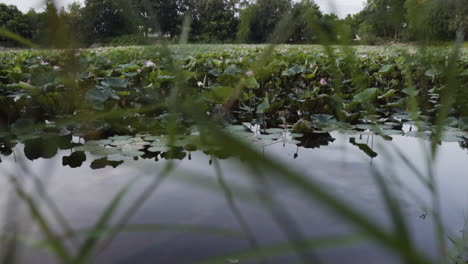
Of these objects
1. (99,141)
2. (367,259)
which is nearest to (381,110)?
(99,141)

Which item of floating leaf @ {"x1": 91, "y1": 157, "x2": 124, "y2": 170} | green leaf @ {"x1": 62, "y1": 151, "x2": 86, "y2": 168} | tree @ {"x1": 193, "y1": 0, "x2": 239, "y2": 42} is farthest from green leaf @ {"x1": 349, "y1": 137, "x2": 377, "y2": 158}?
green leaf @ {"x1": 62, "y1": 151, "x2": 86, "y2": 168}

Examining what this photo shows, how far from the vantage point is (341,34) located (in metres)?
0.23

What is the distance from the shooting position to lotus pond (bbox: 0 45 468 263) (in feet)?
0.48

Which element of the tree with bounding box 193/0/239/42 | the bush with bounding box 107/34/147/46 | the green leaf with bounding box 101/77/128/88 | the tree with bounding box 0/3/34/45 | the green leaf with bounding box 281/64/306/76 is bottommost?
the green leaf with bounding box 101/77/128/88

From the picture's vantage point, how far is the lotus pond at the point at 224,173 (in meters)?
0.15

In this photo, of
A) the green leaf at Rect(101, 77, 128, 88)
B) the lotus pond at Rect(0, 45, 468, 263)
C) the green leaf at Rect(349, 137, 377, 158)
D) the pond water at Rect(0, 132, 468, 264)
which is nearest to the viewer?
the lotus pond at Rect(0, 45, 468, 263)

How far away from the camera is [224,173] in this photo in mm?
975

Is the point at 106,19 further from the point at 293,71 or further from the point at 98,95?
the point at 293,71

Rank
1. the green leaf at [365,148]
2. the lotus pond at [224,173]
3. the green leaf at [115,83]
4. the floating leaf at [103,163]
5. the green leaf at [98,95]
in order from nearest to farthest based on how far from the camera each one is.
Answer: the lotus pond at [224,173] → the floating leaf at [103,163] → the green leaf at [365,148] → the green leaf at [98,95] → the green leaf at [115,83]

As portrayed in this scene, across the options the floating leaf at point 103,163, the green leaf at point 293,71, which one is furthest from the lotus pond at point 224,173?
the green leaf at point 293,71

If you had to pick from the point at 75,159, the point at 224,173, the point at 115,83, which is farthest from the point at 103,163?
the point at 115,83

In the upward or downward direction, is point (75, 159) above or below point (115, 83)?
below

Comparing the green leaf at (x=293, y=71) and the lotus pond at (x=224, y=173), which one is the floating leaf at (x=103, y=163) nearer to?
the lotus pond at (x=224, y=173)

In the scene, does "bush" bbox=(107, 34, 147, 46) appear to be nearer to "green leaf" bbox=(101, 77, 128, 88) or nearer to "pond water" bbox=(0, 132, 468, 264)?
"pond water" bbox=(0, 132, 468, 264)
